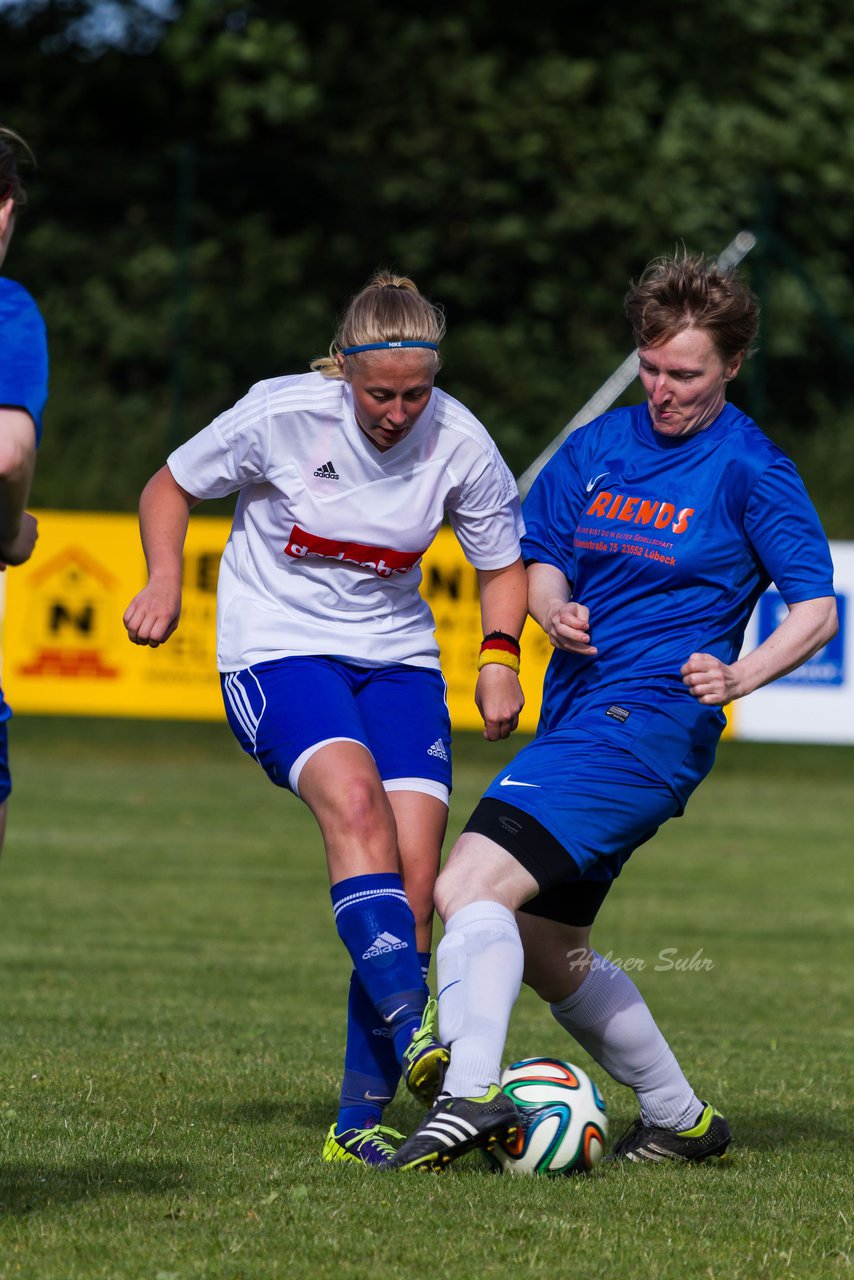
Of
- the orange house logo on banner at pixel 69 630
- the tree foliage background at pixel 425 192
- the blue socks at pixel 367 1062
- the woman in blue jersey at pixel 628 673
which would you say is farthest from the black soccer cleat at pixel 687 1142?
the tree foliage background at pixel 425 192

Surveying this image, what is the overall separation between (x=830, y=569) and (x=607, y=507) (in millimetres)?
579

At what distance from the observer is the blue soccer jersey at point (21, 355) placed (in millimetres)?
3545

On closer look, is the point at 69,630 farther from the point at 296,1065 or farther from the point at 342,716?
the point at 342,716

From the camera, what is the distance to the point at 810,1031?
7.72 meters

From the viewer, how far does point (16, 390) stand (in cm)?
354

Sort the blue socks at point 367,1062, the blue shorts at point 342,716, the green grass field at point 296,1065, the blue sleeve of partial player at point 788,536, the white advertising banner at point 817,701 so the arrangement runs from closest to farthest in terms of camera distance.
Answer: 1. the green grass field at point 296,1065
2. the blue sleeve of partial player at point 788,536
3. the blue shorts at point 342,716
4. the blue socks at point 367,1062
5. the white advertising banner at point 817,701

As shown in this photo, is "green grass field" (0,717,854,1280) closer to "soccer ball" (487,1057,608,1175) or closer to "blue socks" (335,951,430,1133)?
"soccer ball" (487,1057,608,1175)

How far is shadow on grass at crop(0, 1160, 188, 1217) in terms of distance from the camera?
4.23 metres

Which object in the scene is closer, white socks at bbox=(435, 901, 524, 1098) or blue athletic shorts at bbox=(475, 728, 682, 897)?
white socks at bbox=(435, 901, 524, 1098)

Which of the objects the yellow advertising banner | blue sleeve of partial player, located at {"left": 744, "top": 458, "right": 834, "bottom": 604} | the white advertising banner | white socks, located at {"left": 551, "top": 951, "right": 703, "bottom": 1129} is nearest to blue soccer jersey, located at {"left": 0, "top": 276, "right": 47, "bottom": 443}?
blue sleeve of partial player, located at {"left": 744, "top": 458, "right": 834, "bottom": 604}

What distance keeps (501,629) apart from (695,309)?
0.97 m

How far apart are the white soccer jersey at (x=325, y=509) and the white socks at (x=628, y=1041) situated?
0.97m

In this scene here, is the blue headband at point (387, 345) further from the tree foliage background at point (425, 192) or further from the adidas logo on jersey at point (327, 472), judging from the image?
the tree foliage background at point (425, 192)

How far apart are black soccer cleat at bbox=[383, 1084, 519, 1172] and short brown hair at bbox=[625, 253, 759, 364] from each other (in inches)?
72.8
